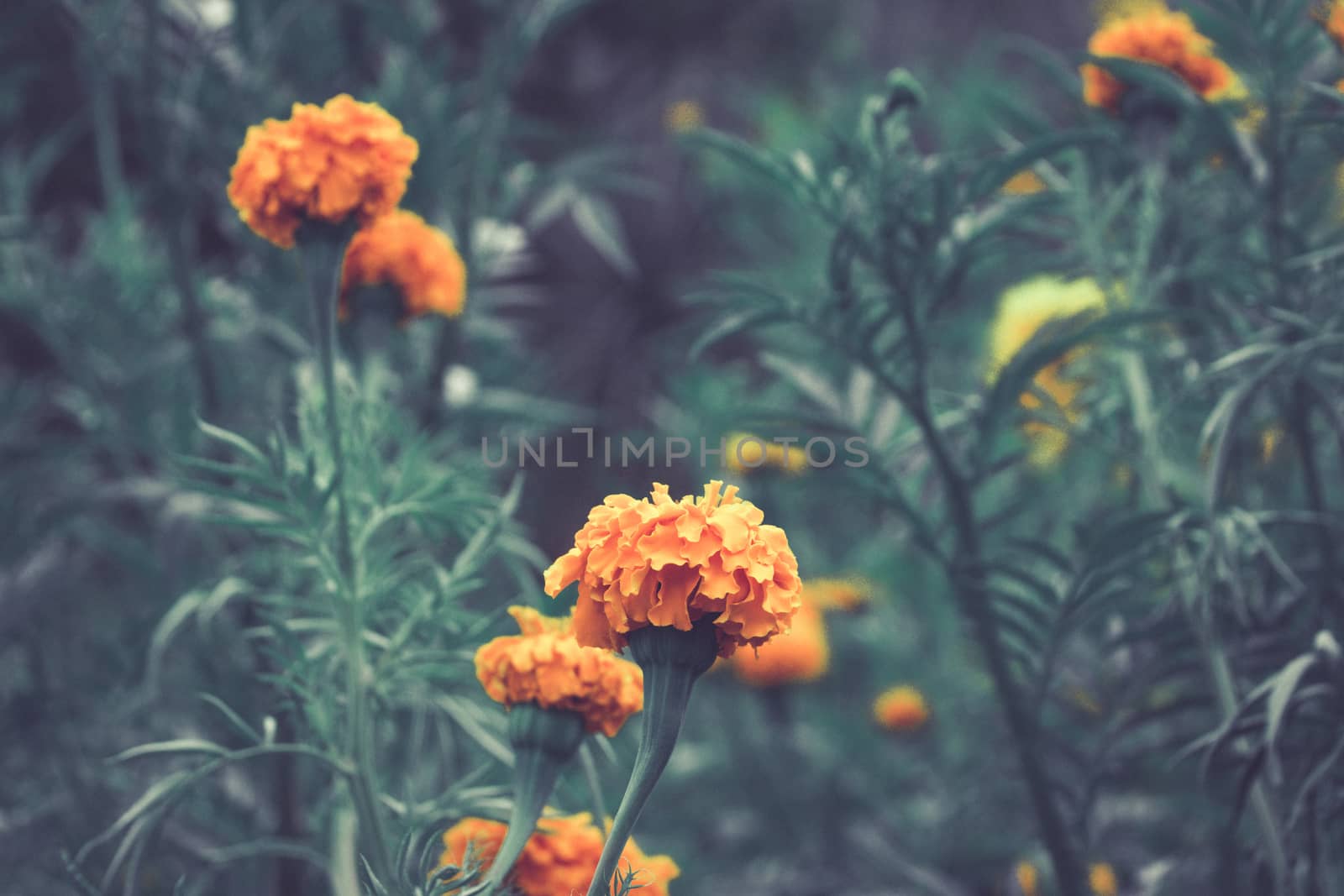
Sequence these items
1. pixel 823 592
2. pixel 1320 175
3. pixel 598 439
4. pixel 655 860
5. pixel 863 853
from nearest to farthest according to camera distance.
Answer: pixel 655 860 < pixel 1320 175 < pixel 863 853 < pixel 823 592 < pixel 598 439

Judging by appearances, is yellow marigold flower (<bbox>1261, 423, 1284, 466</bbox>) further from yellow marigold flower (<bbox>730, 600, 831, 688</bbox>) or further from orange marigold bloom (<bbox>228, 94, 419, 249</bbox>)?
orange marigold bloom (<bbox>228, 94, 419, 249</bbox>)

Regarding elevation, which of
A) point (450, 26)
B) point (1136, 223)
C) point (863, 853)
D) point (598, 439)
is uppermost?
point (450, 26)

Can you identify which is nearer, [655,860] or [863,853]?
[655,860]

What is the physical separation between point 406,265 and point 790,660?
2.04 feet

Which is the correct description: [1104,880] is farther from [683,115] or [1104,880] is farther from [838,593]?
[683,115]

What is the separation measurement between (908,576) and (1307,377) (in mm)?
723

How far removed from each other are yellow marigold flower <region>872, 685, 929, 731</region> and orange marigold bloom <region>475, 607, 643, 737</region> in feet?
2.50

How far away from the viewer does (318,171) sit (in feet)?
1.68

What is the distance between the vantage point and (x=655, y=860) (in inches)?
20.5

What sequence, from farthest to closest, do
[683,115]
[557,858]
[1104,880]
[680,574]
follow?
1. [683,115]
2. [1104,880]
3. [557,858]
4. [680,574]

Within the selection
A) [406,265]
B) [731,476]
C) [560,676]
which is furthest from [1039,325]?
[560,676]

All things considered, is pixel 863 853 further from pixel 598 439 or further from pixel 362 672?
pixel 598 439

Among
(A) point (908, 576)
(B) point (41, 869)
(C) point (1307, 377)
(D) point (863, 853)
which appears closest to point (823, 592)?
(A) point (908, 576)

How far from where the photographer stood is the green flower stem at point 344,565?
0.49 metres
